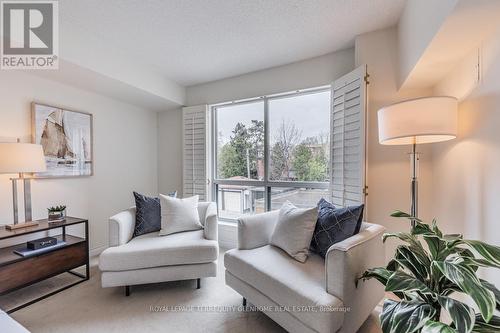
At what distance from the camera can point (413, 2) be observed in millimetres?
1626

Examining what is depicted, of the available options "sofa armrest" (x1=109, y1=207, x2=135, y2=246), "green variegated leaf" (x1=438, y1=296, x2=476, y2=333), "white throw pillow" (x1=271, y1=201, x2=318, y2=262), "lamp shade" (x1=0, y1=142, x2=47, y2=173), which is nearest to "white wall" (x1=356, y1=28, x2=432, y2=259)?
"white throw pillow" (x1=271, y1=201, x2=318, y2=262)

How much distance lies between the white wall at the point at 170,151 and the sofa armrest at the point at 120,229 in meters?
1.41

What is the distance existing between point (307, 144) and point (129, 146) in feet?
8.11

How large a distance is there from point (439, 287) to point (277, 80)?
249 cm

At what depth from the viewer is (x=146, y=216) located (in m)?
2.39

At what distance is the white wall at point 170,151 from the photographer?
144 inches

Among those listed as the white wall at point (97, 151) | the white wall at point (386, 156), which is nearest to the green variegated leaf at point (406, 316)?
the white wall at point (386, 156)

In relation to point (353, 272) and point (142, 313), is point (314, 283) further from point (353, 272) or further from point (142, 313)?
point (142, 313)

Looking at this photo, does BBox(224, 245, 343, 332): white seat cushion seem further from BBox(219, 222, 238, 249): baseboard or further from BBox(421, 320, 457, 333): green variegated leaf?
BBox(219, 222, 238, 249): baseboard

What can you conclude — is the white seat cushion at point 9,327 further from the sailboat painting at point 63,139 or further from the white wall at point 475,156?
the white wall at point 475,156

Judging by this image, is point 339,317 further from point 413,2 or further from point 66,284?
point 66,284

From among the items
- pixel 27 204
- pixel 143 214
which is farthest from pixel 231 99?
pixel 27 204

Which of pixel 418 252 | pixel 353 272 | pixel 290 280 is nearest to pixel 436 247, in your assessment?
pixel 418 252

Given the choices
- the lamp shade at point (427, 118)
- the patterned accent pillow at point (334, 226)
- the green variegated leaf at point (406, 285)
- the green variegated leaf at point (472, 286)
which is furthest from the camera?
the patterned accent pillow at point (334, 226)
